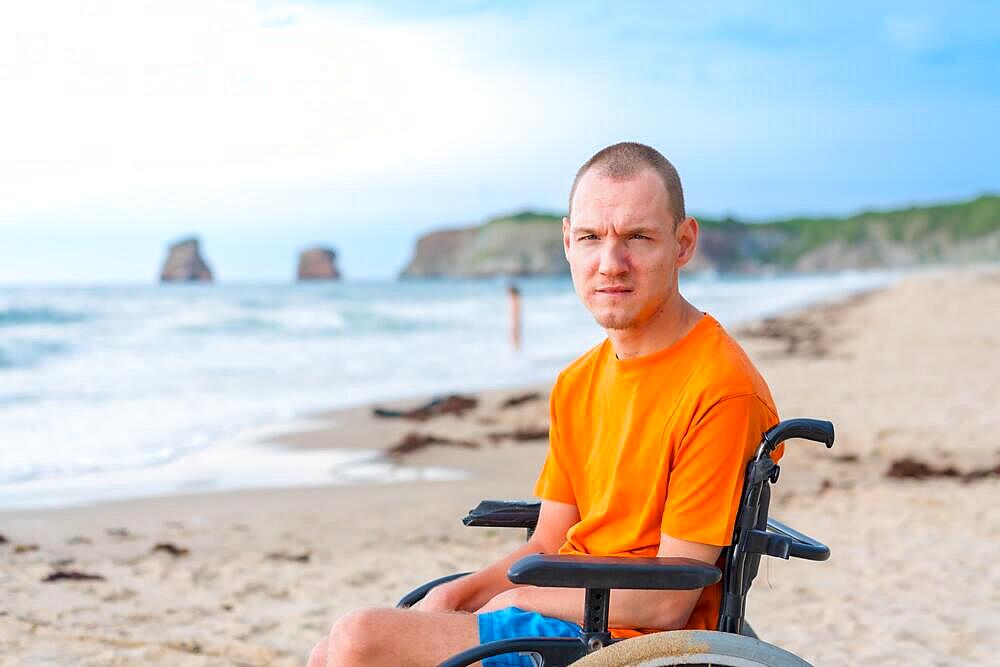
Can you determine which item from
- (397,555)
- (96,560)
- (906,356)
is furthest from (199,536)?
(906,356)

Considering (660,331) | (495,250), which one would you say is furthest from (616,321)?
(495,250)

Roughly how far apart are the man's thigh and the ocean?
601 centimetres

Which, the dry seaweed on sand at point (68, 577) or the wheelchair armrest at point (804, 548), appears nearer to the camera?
the wheelchair armrest at point (804, 548)

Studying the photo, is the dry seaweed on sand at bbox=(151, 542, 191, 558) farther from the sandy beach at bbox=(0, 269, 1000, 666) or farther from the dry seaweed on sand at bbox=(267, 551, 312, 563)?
the dry seaweed on sand at bbox=(267, 551, 312, 563)

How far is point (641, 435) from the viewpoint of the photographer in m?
2.16

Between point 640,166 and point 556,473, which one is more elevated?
point 640,166

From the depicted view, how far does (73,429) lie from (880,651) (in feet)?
28.8

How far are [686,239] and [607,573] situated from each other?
784 mm

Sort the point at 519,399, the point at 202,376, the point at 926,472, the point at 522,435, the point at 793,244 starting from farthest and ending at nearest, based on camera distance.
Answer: the point at 793,244
the point at 202,376
the point at 519,399
the point at 522,435
the point at 926,472

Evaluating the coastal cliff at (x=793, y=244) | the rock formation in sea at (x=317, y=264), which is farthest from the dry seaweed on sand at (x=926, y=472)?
the coastal cliff at (x=793, y=244)

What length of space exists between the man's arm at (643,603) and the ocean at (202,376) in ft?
20.2

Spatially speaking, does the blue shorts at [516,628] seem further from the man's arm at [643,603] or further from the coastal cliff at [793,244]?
the coastal cliff at [793,244]

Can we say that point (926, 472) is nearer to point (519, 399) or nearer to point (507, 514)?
point (519, 399)

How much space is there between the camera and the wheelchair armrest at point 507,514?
108 inches
